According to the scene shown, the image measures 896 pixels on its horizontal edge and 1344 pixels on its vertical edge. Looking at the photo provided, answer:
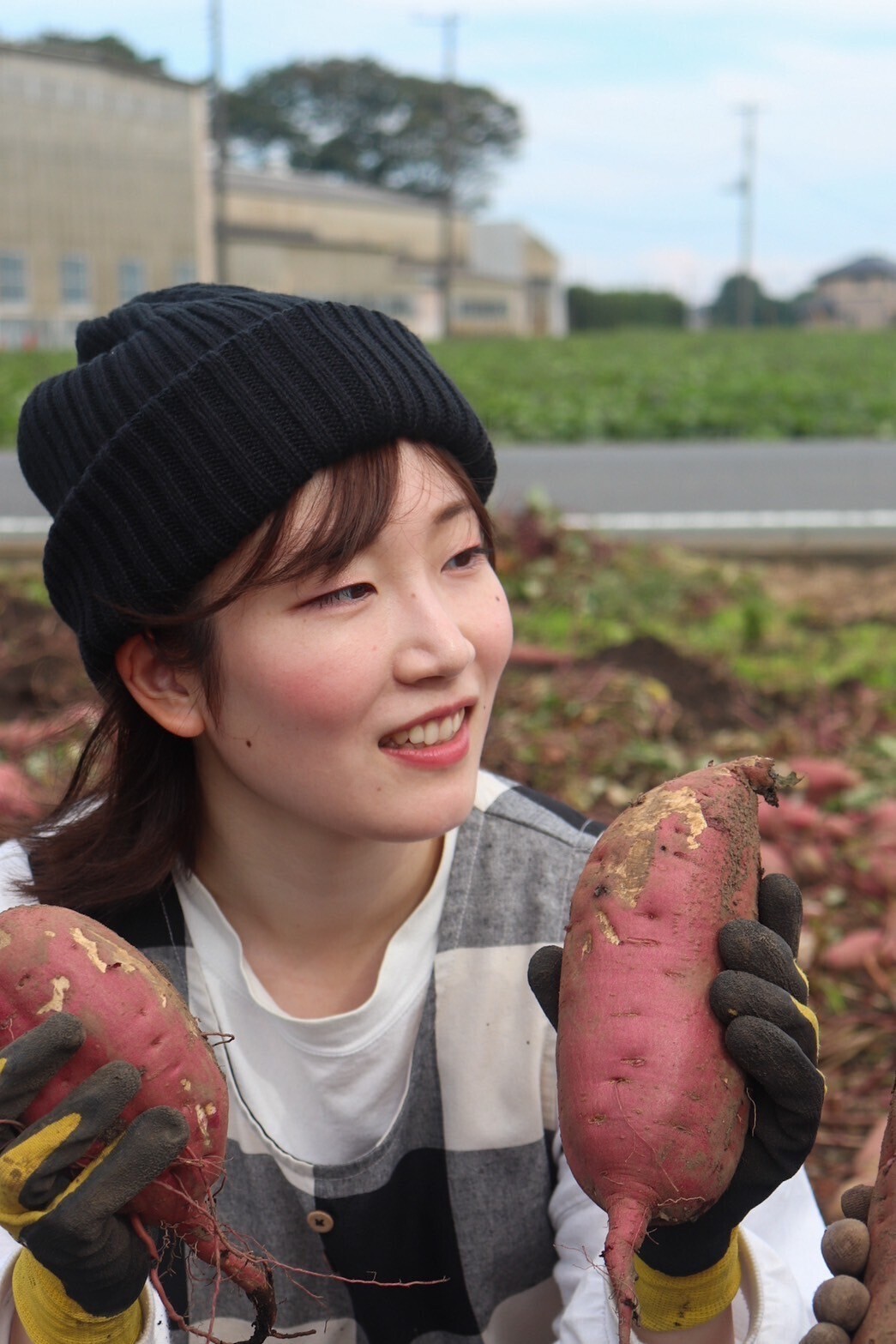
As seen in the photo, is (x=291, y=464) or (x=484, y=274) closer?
(x=291, y=464)

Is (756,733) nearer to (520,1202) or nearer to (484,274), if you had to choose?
(520,1202)

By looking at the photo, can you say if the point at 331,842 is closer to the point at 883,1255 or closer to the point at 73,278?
the point at 883,1255

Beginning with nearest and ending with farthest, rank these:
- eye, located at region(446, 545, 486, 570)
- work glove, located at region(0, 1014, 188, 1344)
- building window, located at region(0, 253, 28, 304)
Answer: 1. work glove, located at region(0, 1014, 188, 1344)
2. eye, located at region(446, 545, 486, 570)
3. building window, located at region(0, 253, 28, 304)

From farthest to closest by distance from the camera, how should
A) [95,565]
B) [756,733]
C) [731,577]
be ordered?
1. [731,577]
2. [756,733]
3. [95,565]

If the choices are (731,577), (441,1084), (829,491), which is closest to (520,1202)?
(441,1084)

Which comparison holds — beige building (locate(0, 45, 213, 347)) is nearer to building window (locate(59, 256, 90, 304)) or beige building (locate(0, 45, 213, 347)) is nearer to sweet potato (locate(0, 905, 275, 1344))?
building window (locate(59, 256, 90, 304))

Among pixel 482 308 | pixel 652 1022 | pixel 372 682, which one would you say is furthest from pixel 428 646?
pixel 482 308

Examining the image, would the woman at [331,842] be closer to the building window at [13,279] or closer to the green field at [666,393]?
the green field at [666,393]

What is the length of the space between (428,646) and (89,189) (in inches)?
1757

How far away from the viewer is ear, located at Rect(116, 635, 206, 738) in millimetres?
1647

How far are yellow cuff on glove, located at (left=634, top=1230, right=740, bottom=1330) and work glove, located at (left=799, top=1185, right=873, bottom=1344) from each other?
0.12 m

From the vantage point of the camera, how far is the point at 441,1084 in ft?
5.54

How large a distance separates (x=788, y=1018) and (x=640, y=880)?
23 cm

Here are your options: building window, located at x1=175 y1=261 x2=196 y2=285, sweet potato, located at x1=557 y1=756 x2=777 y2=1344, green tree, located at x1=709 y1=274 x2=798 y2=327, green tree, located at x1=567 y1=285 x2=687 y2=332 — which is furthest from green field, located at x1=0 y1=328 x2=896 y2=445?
green tree, located at x1=709 y1=274 x2=798 y2=327
